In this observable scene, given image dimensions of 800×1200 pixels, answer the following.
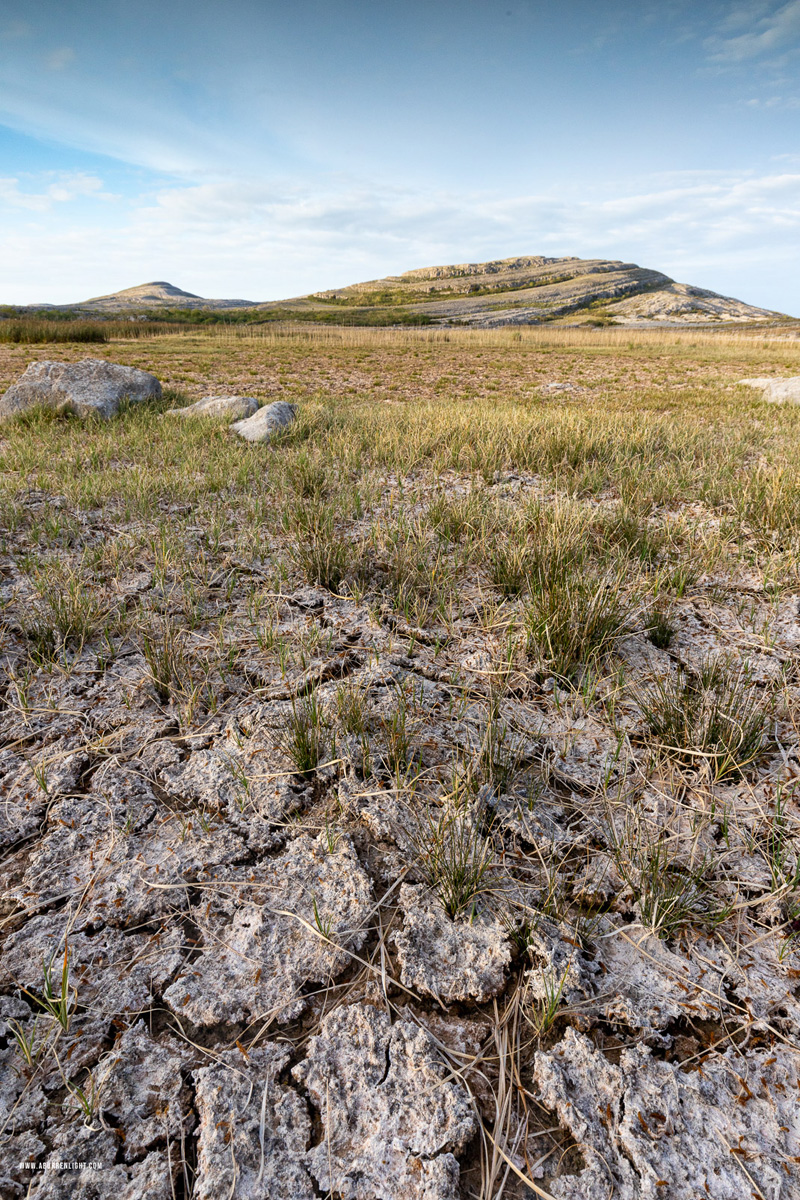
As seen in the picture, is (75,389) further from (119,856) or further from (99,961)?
(99,961)

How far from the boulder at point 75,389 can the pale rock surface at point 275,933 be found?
24.0 ft

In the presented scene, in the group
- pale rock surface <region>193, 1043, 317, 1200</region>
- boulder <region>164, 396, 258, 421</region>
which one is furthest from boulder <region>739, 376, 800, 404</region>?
pale rock surface <region>193, 1043, 317, 1200</region>

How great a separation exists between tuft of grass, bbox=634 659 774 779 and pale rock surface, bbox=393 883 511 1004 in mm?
840

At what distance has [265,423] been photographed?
611 centimetres

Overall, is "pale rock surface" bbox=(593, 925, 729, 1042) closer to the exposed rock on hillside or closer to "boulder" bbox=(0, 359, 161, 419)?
"boulder" bbox=(0, 359, 161, 419)

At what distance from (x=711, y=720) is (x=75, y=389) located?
838 cm

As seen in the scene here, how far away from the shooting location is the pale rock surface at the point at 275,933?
3.84 ft

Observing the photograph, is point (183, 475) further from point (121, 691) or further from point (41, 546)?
point (121, 691)

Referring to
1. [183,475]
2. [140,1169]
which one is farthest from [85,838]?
[183,475]

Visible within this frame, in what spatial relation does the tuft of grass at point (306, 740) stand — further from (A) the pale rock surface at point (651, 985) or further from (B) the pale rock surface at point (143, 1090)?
(A) the pale rock surface at point (651, 985)

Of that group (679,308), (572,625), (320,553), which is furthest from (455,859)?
(679,308)

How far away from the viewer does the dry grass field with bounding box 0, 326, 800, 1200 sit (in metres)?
0.98

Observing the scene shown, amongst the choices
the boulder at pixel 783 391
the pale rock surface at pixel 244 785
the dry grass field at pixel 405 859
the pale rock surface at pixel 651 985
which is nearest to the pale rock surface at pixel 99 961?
the dry grass field at pixel 405 859

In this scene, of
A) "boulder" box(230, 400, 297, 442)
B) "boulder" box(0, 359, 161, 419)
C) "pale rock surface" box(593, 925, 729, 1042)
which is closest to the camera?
"pale rock surface" box(593, 925, 729, 1042)
